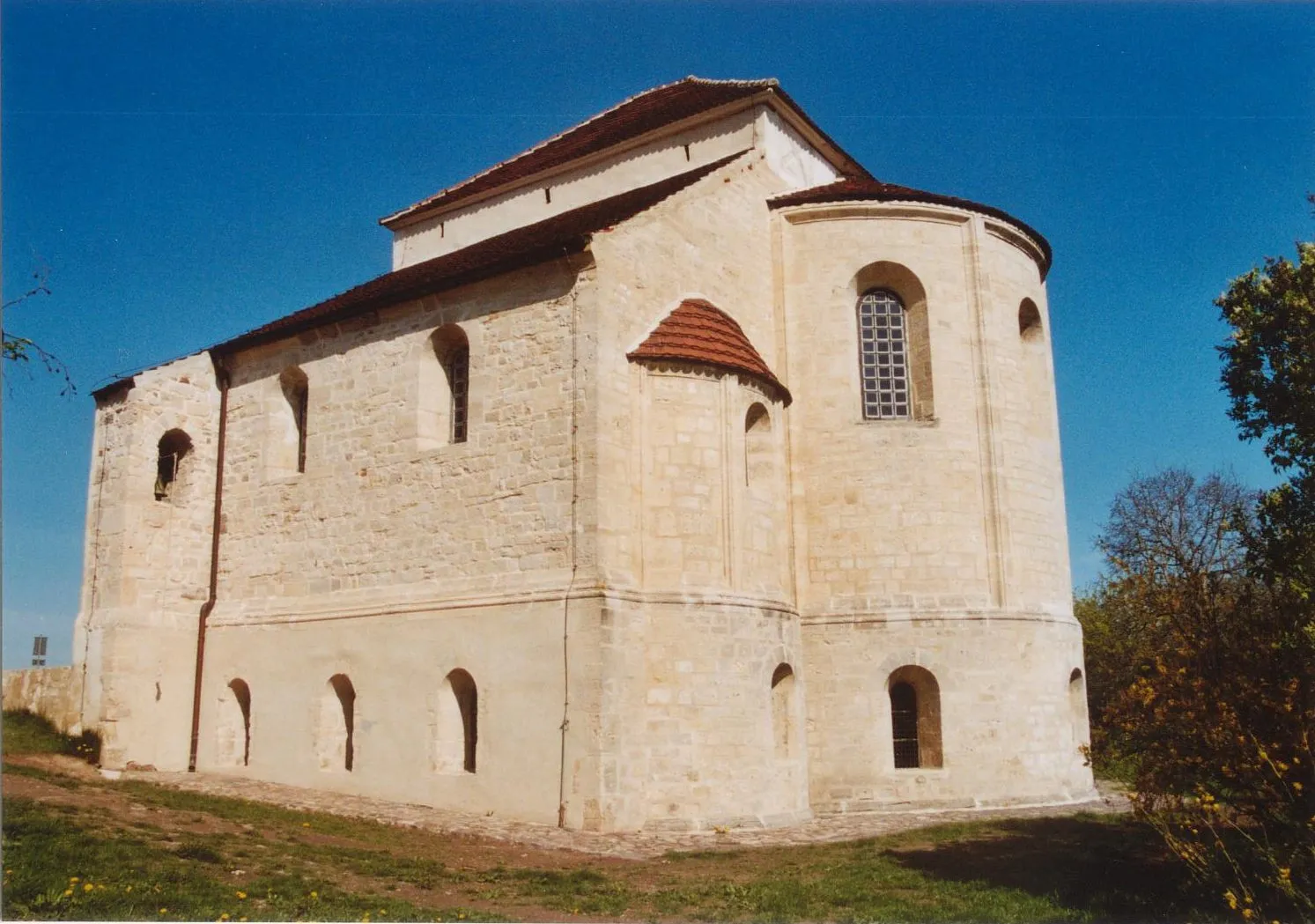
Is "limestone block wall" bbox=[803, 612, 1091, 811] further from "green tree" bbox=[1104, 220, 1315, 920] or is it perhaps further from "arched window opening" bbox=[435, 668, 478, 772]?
"green tree" bbox=[1104, 220, 1315, 920]

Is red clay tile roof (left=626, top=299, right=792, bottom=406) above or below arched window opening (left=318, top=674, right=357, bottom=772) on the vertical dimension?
above

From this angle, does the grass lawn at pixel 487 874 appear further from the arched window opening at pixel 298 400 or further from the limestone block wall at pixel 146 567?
the arched window opening at pixel 298 400

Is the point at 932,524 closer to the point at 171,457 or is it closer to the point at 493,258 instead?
the point at 493,258

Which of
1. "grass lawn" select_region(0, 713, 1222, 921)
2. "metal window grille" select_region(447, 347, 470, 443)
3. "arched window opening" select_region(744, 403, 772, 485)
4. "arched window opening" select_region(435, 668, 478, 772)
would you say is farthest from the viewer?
"metal window grille" select_region(447, 347, 470, 443)

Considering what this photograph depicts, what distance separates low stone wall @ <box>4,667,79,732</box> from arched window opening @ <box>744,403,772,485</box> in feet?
41.3

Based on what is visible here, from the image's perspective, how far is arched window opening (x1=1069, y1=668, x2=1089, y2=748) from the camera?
67.8 feet

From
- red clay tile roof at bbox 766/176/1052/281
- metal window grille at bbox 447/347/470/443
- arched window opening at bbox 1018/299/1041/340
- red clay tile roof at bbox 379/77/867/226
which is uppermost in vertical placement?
red clay tile roof at bbox 379/77/867/226

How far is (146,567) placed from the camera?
20.5 metres

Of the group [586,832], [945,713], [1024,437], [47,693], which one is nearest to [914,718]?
[945,713]

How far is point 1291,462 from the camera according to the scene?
10.6 meters

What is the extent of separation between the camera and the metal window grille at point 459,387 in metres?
18.9

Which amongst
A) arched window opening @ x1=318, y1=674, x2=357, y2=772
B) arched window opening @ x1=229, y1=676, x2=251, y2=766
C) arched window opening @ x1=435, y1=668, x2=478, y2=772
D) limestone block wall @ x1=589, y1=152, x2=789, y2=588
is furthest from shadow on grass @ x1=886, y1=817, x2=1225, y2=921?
arched window opening @ x1=229, y1=676, x2=251, y2=766

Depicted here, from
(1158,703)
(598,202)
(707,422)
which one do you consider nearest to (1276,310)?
(1158,703)

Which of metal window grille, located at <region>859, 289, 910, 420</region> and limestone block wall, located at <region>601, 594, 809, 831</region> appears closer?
limestone block wall, located at <region>601, 594, 809, 831</region>
